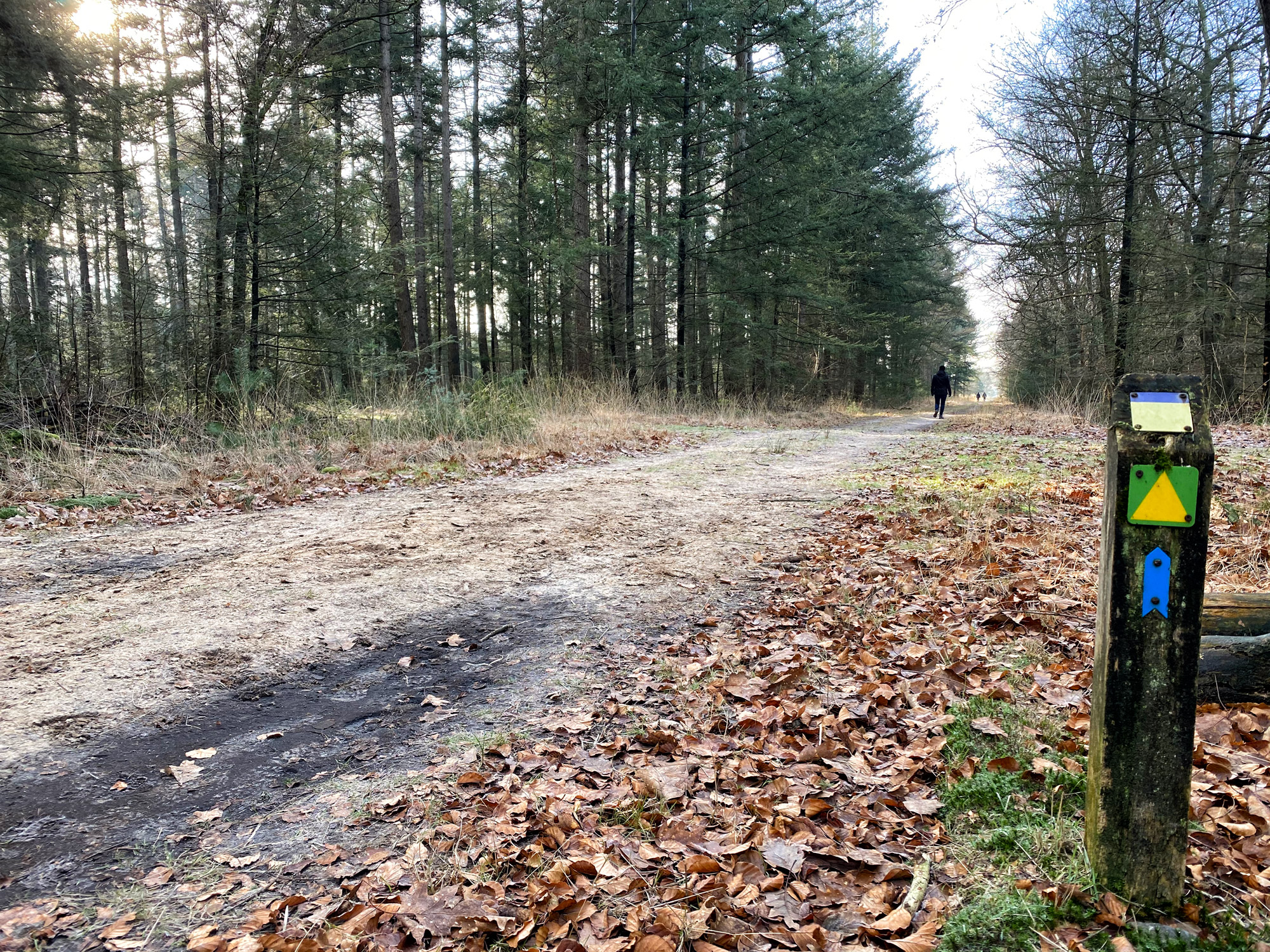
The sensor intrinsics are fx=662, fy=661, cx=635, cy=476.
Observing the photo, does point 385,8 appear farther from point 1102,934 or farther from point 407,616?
point 1102,934

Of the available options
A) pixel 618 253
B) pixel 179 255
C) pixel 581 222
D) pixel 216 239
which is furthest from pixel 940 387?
pixel 179 255

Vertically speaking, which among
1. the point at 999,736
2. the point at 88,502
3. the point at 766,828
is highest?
the point at 88,502

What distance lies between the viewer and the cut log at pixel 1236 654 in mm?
2646

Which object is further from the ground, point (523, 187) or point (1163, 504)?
point (523, 187)

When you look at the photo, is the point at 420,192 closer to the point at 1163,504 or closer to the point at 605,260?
the point at 605,260

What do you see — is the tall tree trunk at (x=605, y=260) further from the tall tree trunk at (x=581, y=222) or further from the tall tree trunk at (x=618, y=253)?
the tall tree trunk at (x=581, y=222)

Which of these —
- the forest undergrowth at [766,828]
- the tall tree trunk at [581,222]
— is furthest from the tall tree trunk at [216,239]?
the forest undergrowth at [766,828]

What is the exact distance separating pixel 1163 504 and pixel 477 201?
26.7m

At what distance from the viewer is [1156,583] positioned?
5.21 feet

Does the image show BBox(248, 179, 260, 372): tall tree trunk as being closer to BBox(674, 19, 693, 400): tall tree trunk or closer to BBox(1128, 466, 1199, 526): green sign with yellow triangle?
BBox(674, 19, 693, 400): tall tree trunk

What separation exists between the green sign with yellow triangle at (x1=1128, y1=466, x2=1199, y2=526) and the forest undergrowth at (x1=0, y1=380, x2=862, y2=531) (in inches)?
270

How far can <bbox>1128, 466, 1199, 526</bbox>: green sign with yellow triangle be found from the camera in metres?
1.55

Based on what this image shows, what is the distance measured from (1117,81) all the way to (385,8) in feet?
49.7

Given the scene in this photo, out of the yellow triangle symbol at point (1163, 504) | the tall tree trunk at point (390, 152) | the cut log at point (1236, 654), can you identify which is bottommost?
the cut log at point (1236, 654)
